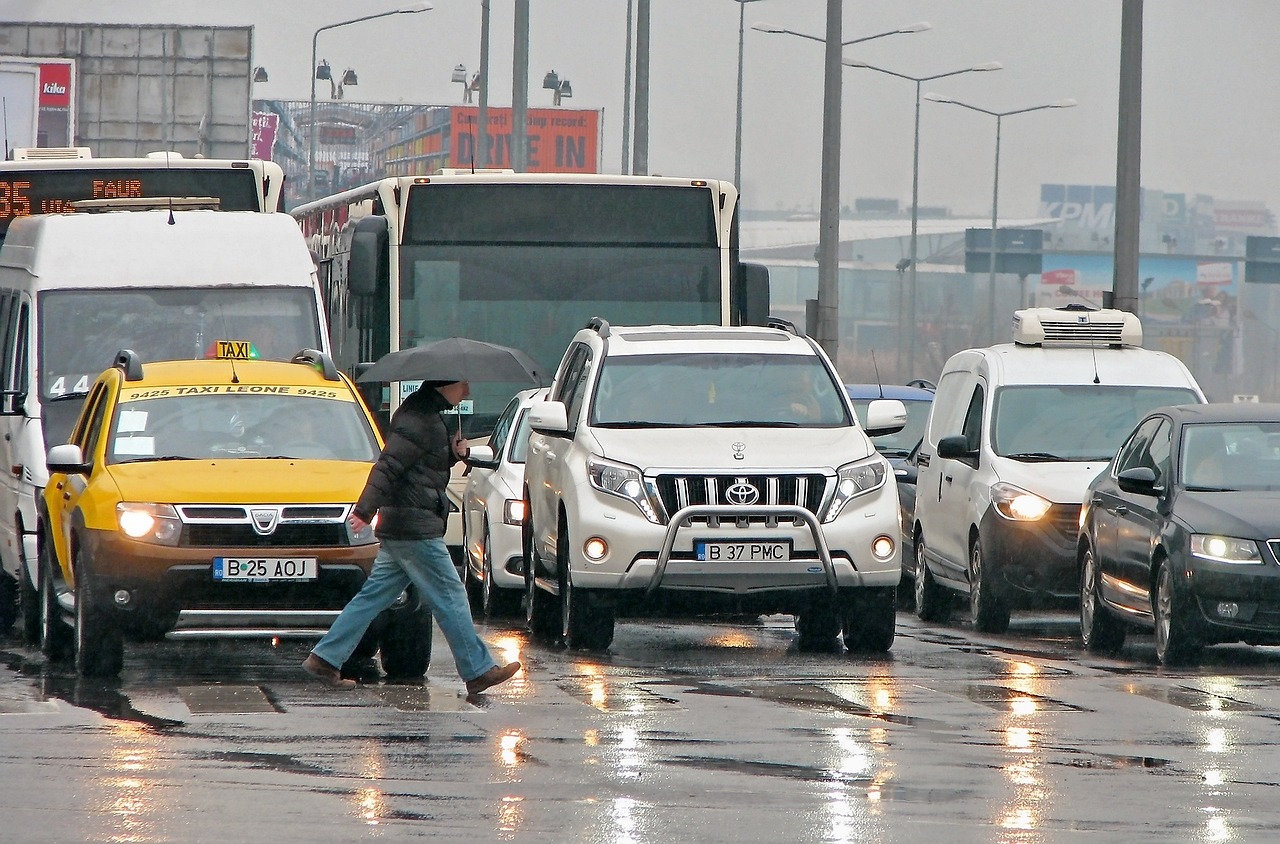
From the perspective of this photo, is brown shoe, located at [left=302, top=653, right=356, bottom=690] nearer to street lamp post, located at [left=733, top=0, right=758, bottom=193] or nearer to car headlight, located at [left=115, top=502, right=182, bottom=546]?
car headlight, located at [left=115, top=502, right=182, bottom=546]

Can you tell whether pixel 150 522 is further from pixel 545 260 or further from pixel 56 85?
pixel 56 85

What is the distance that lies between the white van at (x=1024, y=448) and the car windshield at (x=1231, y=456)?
5.85ft

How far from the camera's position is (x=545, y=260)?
18.7m

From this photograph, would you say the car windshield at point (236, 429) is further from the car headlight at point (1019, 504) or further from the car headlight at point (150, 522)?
the car headlight at point (1019, 504)

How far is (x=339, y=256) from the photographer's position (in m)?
21.2

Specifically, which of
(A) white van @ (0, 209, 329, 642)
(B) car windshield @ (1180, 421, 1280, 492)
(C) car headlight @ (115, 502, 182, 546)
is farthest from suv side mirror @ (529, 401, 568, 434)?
(B) car windshield @ (1180, 421, 1280, 492)

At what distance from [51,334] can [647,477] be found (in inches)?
172

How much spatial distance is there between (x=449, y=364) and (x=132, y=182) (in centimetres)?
864

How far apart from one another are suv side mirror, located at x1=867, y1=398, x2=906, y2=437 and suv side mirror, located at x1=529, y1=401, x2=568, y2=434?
5.81ft

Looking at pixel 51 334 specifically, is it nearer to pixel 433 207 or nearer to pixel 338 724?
pixel 433 207

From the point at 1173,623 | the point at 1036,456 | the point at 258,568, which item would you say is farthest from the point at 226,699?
the point at 1036,456

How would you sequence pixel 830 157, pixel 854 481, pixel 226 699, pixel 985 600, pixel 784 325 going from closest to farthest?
pixel 226 699, pixel 854 481, pixel 985 600, pixel 784 325, pixel 830 157

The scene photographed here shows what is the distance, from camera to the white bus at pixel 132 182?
2000 centimetres

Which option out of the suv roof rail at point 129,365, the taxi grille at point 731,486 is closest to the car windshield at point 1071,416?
the taxi grille at point 731,486
